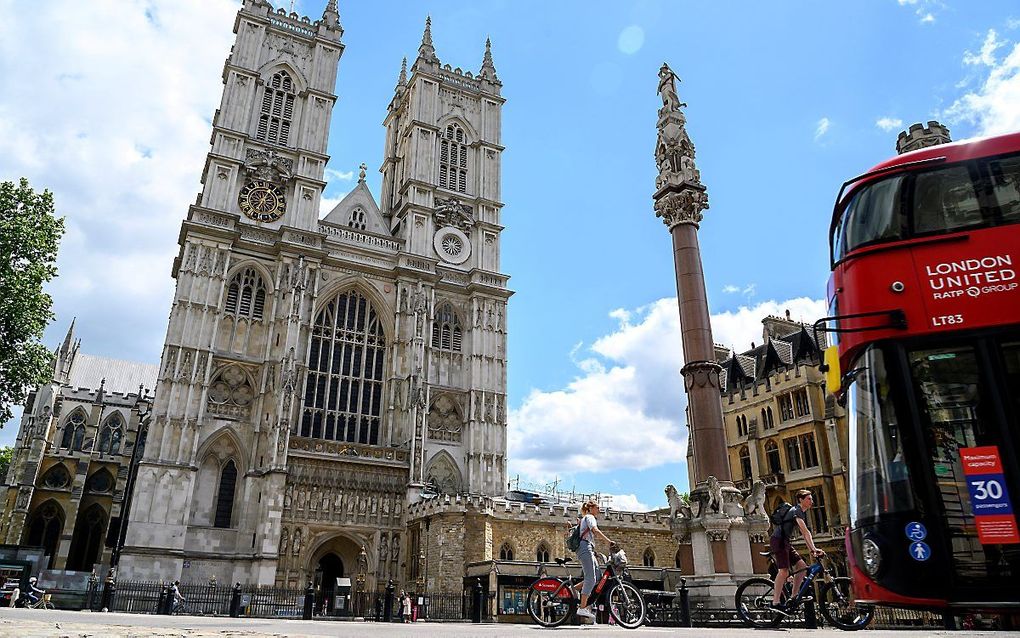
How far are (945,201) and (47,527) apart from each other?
55.1m

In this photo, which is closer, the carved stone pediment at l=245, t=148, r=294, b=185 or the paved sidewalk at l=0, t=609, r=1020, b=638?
the paved sidewalk at l=0, t=609, r=1020, b=638

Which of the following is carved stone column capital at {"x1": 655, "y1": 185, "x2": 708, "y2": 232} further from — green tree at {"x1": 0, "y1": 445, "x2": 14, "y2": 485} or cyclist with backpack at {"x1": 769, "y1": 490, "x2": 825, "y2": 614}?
green tree at {"x1": 0, "y1": 445, "x2": 14, "y2": 485}

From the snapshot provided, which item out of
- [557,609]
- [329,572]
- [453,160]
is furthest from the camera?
[453,160]

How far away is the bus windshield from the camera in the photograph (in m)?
7.55

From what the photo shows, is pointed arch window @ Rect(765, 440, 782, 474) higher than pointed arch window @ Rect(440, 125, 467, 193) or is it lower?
lower

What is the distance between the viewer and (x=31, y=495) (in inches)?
1747

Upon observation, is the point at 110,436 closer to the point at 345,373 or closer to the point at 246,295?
the point at 246,295

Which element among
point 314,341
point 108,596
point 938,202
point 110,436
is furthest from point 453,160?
point 938,202

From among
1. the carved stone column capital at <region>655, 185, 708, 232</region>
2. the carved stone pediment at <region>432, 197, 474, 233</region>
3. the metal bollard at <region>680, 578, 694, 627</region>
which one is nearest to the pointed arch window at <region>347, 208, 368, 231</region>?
the carved stone pediment at <region>432, 197, 474, 233</region>

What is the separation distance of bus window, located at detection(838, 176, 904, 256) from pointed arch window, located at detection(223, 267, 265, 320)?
32.4 metres

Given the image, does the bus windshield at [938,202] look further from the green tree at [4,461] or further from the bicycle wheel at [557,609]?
the green tree at [4,461]

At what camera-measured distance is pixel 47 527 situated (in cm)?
4584

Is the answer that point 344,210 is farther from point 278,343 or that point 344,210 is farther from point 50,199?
point 50,199

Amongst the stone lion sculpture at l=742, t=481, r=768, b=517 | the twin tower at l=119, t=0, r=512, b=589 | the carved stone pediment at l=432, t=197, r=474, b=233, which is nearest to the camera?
the stone lion sculpture at l=742, t=481, r=768, b=517
